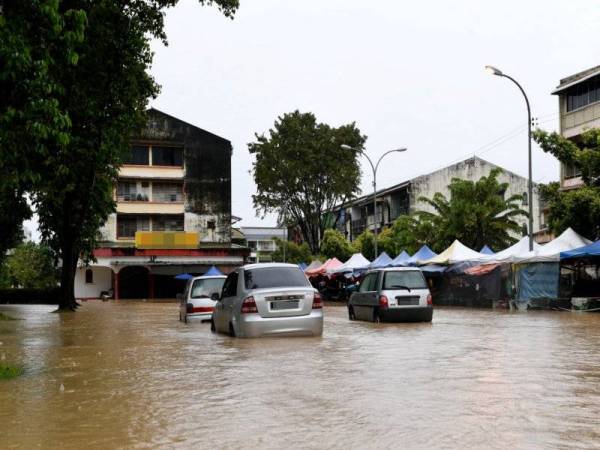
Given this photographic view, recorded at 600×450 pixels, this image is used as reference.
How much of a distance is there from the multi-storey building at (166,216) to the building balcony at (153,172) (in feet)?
0.27

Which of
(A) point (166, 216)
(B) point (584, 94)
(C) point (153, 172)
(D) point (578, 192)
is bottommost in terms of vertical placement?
(D) point (578, 192)

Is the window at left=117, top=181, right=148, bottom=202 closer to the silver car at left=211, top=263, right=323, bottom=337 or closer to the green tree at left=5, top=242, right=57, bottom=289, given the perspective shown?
the green tree at left=5, top=242, right=57, bottom=289

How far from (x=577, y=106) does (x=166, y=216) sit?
115 ft

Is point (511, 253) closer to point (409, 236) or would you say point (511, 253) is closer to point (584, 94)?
point (584, 94)

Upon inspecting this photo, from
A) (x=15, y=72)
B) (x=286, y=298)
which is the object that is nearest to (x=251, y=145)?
(x=286, y=298)

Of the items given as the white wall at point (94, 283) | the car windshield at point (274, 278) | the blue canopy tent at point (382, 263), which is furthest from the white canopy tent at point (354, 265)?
the car windshield at point (274, 278)

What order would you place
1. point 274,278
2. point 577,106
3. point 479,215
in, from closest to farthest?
point 274,278 → point 577,106 → point 479,215

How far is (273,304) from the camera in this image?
15.0 m

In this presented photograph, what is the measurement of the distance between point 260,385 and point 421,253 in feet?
104

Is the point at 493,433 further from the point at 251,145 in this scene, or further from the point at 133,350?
the point at 251,145

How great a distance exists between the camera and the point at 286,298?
→ 49.5 ft

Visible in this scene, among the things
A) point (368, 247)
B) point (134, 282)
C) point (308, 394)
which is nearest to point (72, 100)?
point (308, 394)

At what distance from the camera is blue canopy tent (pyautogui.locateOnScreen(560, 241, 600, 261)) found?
2694 centimetres

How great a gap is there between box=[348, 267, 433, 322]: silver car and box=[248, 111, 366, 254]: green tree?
29810mm
